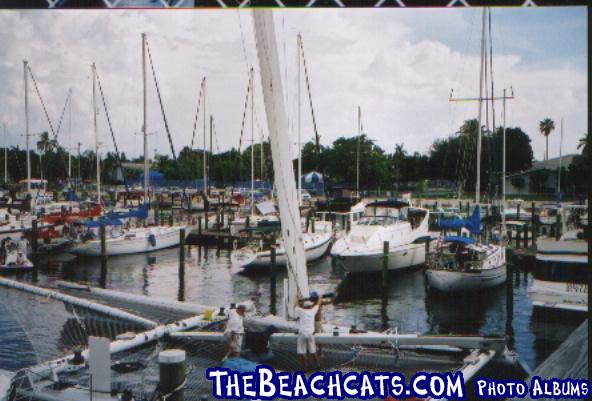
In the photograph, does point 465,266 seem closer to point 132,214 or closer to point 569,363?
point 569,363

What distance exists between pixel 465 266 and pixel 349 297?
389 centimetres

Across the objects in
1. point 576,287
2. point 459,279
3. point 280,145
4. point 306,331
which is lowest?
point 459,279

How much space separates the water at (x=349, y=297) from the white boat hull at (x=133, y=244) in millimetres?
385

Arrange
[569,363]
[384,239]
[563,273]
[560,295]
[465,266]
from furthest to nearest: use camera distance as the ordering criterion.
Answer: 1. [384,239]
2. [465,266]
3. [560,295]
4. [563,273]
5. [569,363]

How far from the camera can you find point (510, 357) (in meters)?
9.67

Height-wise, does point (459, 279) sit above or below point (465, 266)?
below

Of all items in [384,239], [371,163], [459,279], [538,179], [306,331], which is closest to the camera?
[306,331]

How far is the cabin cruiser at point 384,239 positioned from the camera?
21.9 m

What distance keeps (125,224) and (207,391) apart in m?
24.0

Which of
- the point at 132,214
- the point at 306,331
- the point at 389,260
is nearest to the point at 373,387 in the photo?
the point at 306,331

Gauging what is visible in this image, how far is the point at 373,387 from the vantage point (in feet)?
23.5

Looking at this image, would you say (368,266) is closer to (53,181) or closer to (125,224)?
(125,224)

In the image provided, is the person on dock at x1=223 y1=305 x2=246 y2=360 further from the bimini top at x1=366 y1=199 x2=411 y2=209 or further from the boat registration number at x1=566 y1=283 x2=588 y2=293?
the bimini top at x1=366 y1=199 x2=411 y2=209

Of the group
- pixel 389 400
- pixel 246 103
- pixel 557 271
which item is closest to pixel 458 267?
pixel 557 271
